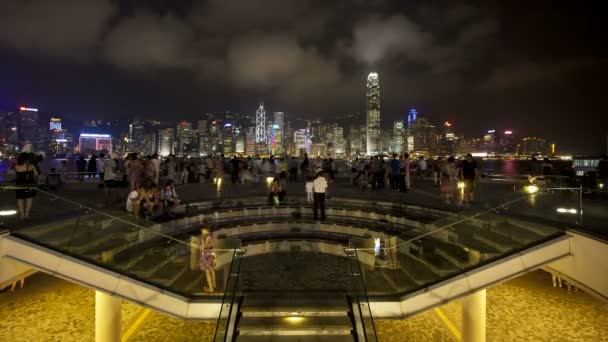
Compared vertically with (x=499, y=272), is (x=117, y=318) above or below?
below

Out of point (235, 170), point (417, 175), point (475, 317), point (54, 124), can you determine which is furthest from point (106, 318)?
point (54, 124)

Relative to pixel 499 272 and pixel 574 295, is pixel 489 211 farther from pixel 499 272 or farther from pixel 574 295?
pixel 574 295

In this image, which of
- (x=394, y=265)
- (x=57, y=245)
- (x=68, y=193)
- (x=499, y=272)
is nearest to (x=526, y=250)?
(x=499, y=272)

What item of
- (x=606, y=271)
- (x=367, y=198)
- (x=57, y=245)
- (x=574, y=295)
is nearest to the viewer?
(x=606, y=271)

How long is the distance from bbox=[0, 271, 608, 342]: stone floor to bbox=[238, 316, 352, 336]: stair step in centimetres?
188

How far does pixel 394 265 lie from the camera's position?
7.06m

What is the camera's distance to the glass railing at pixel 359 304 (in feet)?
18.3

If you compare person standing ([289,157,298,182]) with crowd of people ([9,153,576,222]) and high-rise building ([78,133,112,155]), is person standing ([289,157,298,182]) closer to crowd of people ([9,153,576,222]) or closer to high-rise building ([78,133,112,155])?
crowd of people ([9,153,576,222])

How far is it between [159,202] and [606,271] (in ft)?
38.3

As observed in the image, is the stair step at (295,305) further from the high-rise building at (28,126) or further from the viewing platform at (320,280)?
the high-rise building at (28,126)

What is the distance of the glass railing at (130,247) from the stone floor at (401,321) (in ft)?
6.69

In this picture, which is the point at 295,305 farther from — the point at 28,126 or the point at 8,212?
the point at 28,126

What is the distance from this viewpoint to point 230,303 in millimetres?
6008

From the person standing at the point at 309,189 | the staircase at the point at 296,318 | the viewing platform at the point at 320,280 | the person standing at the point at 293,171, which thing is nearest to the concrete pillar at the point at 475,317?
the viewing platform at the point at 320,280
